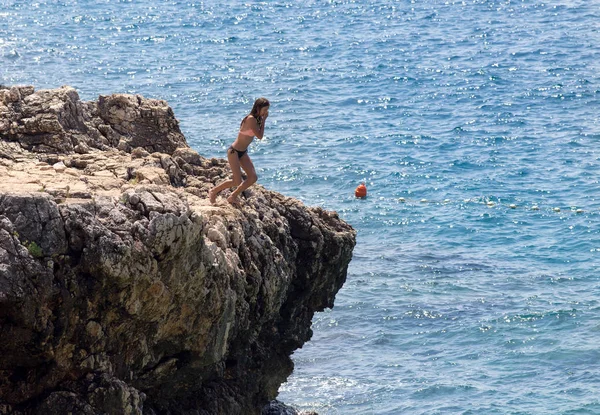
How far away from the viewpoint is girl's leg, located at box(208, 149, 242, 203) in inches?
687

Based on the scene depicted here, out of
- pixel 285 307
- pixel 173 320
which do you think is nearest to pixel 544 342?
pixel 285 307

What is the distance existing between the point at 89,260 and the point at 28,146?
508cm

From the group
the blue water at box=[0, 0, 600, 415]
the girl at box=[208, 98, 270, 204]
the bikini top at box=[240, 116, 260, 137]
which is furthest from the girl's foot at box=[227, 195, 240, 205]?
the blue water at box=[0, 0, 600, 415]

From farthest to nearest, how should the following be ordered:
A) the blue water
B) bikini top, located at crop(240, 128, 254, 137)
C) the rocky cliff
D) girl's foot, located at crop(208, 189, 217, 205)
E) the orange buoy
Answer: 1. the orange buoy
2. the blue water
3. bikini top, located at crop(240, 128, 254, 137)
4. girl's foot, located at crop(208, 189, 217, 205)
5. the rocky cliff

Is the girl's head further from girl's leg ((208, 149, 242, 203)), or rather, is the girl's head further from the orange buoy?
the orange buoy

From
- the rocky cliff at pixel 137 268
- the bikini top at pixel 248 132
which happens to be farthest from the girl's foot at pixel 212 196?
the bikini top at pixel 248 132

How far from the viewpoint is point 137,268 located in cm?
1323

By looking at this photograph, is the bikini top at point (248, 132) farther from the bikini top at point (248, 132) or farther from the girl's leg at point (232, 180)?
the girl's leg at point (232, 180)

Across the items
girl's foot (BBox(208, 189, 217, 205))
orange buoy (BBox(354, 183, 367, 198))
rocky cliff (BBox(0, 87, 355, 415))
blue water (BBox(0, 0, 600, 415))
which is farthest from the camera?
orange buoy (BBox(354, 183, 367, 198))

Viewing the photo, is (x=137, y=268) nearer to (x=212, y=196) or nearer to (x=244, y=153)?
(x=212, y=196)

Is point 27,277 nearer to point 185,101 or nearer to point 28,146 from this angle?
point 28,146

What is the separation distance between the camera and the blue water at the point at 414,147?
2531 cm

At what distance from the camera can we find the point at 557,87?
47.5 meters

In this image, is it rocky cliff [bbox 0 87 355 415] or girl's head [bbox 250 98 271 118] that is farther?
girl's head [bbox 250 98 271 118]
